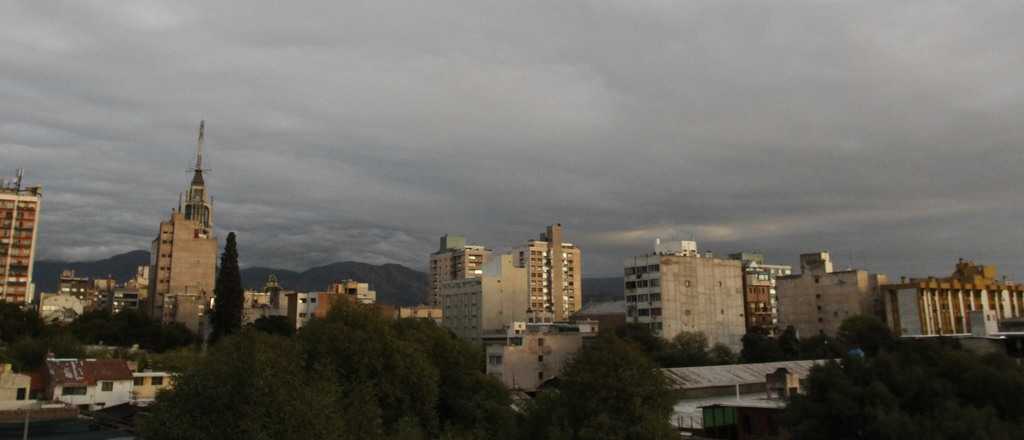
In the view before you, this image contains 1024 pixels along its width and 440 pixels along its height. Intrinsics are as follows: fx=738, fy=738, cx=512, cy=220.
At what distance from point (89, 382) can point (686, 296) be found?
80.0 meters

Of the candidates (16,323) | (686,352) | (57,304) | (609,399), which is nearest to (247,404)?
(609,399)

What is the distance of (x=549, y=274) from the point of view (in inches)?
6993

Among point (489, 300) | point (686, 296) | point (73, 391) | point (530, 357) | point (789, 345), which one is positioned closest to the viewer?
point (73, 391)

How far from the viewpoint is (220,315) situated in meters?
Answer: 99.7

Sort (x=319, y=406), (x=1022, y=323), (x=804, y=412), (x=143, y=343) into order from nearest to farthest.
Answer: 1. (x=319, y=406)
2. (x=804, y=412)
3. (x=1022, y=323)
4. (x=143, y=343)

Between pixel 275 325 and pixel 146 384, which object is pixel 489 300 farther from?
pixel 146 384

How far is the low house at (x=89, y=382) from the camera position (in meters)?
68.5

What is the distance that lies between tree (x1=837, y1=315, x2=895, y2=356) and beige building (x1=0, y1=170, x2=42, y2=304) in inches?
5865

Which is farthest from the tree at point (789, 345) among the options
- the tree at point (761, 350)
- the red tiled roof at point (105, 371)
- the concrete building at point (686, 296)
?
the red tiled roof at point (105, 371)

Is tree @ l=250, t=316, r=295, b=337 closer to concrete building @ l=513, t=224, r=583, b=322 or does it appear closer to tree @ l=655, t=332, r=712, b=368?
tree @ l=655, t=332, r=712, b=368

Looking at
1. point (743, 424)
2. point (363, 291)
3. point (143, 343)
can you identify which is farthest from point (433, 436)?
point (363, 291)

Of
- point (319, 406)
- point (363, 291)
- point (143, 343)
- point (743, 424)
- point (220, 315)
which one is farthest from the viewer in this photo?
point (363, 291)

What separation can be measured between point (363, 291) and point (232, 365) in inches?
5636

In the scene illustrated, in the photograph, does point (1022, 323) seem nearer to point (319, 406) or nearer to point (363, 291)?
point (319, 406)
